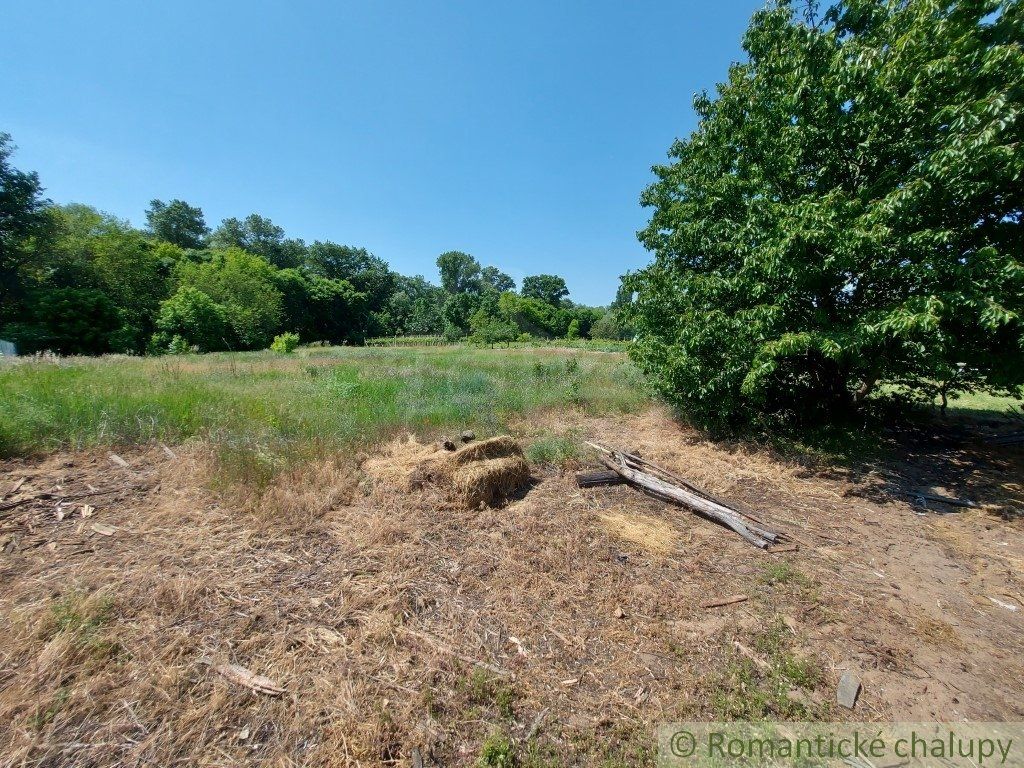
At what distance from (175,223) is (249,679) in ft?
257

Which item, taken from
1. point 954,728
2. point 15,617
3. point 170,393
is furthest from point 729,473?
→ point 170,393

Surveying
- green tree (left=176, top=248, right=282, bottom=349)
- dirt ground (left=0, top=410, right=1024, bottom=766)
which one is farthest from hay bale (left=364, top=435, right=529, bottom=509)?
green tree (left=176, top=248, right=282, bottom=349)

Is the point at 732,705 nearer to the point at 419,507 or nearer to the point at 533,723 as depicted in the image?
the point at 533,723

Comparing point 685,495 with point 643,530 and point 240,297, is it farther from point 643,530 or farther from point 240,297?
point 240,297

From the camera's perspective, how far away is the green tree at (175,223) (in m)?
54.8

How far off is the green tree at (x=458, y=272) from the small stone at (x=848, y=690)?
81.9 m

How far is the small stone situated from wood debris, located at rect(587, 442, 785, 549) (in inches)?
68.3

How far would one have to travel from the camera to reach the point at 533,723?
2184 mm

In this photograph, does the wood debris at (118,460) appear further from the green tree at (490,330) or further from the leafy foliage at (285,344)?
the green tree at (490,330)

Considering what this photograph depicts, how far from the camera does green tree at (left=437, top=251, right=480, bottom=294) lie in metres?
80.8

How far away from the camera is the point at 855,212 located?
512 cm

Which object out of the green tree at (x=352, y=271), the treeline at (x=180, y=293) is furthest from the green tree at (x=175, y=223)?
the green tree at (x=352, y=271)

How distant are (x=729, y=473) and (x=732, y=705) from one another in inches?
184

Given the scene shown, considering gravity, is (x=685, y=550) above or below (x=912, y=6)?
below
